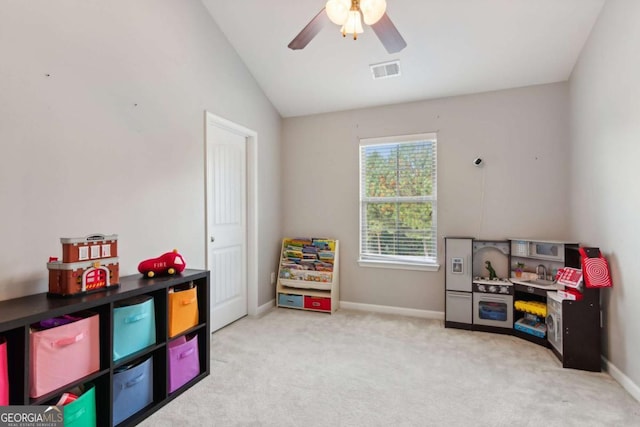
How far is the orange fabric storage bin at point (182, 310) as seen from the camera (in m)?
2.16

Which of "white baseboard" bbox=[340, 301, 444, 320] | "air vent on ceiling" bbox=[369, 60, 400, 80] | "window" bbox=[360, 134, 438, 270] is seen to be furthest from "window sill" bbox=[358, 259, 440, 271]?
"air vent on ceiling" bbox=[369, 60, 400, 80]

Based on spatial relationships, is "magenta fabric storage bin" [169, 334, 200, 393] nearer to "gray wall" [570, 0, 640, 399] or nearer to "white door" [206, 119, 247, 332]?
"white door" [206, 119, 247, 332]

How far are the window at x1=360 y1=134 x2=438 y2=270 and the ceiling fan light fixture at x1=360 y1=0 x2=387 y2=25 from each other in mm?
2171

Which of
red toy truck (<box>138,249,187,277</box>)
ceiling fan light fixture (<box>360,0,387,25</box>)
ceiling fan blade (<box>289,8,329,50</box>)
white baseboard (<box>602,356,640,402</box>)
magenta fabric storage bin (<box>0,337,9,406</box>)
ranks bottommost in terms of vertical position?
white baseboard (<box>602,356,640,402</box>)

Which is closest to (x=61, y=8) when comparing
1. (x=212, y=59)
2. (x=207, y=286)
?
(x=212, y=59)

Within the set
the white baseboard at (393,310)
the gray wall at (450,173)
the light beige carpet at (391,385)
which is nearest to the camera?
the light beige carpet at (391,385)

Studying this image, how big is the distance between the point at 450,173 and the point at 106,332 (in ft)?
11.3

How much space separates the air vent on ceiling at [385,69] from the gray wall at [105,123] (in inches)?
59.5

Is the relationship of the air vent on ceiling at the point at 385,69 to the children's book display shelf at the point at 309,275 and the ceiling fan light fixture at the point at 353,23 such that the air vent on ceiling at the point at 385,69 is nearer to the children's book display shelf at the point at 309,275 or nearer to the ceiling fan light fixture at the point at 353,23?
the ceiling fan light fixture at the point at 353,23

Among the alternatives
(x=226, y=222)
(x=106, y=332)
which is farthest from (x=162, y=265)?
(x=226, y=222)

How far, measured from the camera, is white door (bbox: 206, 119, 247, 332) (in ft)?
10.8

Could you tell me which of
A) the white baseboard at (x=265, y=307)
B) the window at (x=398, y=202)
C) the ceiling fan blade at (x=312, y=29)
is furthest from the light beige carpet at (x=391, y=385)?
the ceiling fan blade at (x=312, y=29)

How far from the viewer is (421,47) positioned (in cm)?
311

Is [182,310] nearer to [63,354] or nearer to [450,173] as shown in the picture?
[63,354]
